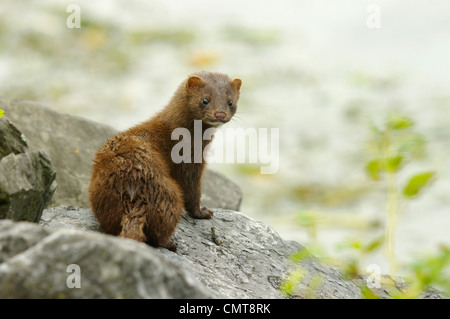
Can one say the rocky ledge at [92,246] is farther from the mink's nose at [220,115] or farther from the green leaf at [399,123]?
the green leaf at [399,123]

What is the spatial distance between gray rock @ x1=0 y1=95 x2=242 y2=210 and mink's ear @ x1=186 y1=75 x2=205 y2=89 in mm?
1340

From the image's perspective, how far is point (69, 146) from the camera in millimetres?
5078

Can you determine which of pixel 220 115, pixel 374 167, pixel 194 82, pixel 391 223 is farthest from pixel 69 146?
pixel 391 223

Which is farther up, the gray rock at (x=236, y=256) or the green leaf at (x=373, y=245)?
the green leaf at (x=373, y=245)

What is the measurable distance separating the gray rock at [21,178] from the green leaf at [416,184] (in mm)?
1692

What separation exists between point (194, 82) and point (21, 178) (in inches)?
60.6

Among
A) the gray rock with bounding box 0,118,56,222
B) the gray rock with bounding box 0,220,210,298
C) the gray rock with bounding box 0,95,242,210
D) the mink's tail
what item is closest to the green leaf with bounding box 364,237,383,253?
the gray rock with bounding box 0,220,210,298

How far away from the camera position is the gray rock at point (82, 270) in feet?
6.66

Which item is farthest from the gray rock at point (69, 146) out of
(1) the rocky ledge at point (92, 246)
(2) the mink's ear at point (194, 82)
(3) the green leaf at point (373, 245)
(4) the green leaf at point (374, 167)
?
(3) the green leaf at point (373, 245)

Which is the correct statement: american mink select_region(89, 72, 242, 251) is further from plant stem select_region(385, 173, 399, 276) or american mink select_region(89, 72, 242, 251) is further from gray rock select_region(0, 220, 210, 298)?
plant stem select_region(385, 173, 399, 276)

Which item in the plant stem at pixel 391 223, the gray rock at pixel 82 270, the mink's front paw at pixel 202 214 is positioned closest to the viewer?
the gray rock at pixel 82 270

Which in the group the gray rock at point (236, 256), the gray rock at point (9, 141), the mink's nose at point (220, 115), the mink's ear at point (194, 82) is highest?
the mink's ear at point (194, 82)

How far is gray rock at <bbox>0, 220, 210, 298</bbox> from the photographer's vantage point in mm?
2031
